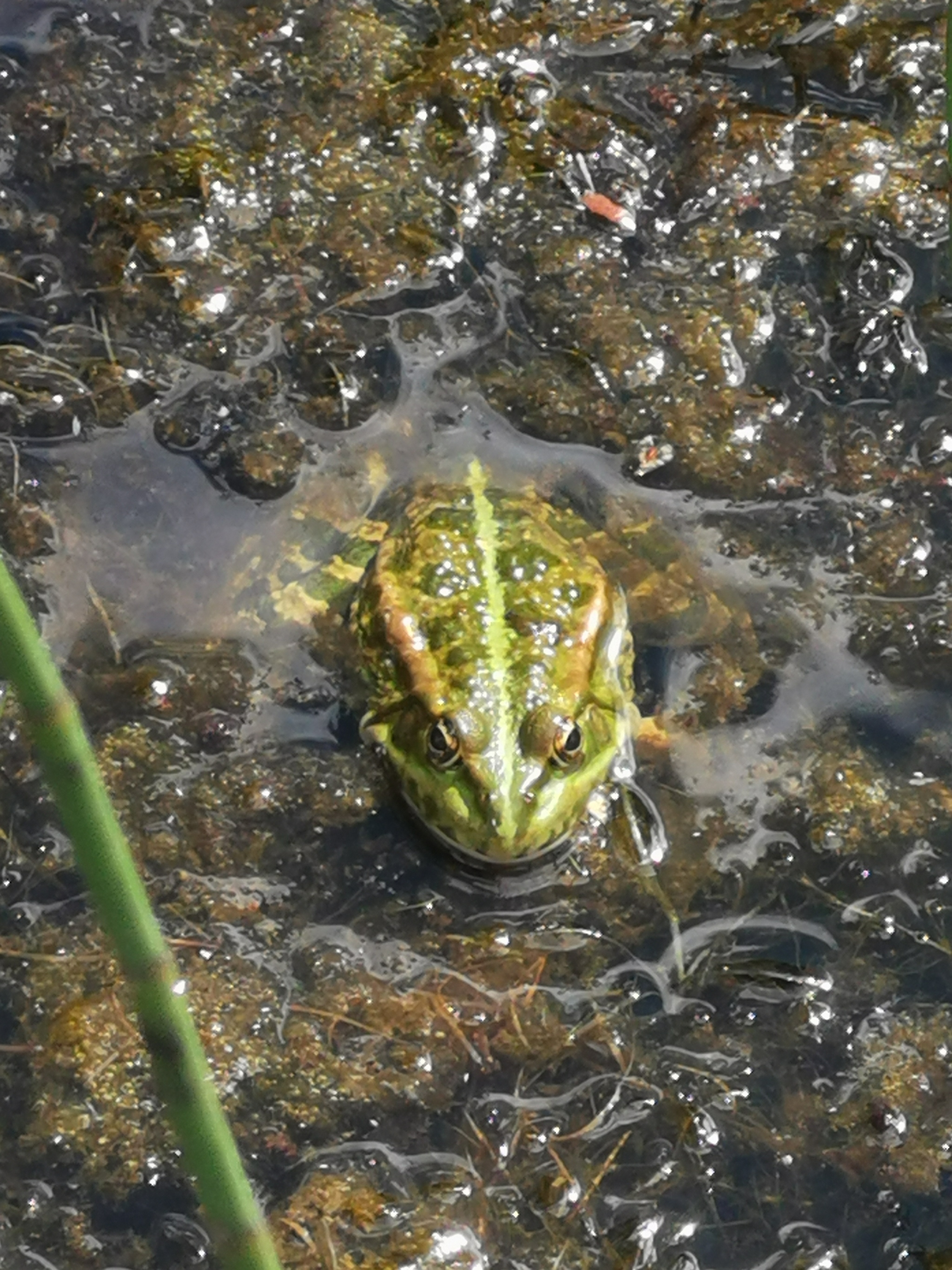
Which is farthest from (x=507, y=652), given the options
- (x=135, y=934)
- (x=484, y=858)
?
(x=135, y=934)

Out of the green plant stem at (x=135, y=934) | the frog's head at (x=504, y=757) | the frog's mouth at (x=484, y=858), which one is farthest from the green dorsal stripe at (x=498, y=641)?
the green plant stem at (x=135, y=934)

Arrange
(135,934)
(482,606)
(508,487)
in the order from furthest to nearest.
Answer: (508,487) → (482,606) → (135,934)

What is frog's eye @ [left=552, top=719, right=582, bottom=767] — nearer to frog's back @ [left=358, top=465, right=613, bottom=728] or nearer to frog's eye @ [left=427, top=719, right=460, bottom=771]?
frog's back @ [left=358, top=465, right=613, bottom=728]

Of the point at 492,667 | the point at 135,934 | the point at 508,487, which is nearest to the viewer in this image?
the point at 135,934

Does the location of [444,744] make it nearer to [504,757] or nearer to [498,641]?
[504,757]

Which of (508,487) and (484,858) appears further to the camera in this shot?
(508,487)

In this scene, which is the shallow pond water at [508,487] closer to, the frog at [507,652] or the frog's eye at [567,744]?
the frog at [507,652]
